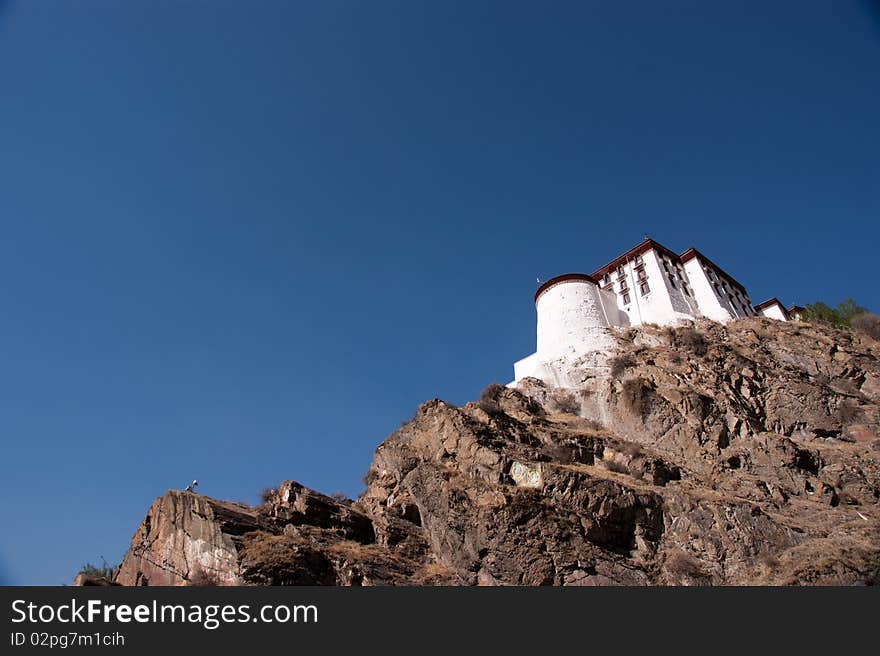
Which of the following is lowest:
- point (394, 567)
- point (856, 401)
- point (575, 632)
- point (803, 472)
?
point (575, 632)

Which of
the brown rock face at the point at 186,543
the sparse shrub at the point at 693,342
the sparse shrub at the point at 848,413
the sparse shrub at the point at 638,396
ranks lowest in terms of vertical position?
the brown rock face at the point at 186,543

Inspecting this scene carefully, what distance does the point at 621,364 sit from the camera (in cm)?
3606

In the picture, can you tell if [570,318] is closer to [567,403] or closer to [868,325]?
[567,403]

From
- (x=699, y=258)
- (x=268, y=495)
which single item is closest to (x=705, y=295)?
(x=699, y=258)

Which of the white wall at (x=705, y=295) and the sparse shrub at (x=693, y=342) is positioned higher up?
the white wall at (x=705, y=295)

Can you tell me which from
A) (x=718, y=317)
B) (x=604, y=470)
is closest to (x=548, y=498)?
(x=604, y=470)

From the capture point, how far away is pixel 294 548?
2041 cm

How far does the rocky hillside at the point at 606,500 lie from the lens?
68.1 feet

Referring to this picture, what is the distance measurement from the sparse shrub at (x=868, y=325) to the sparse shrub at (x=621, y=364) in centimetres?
1690

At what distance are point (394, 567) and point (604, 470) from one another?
37.5 feet

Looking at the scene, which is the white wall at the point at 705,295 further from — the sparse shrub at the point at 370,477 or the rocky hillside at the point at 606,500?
the sparse shrub at the point at 370,477

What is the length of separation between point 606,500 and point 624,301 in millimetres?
26182

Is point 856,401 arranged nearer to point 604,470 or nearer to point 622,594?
point 604,470

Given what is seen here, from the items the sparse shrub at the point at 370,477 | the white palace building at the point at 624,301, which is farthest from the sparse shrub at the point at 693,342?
the sparse shrub at the point at 370,477
